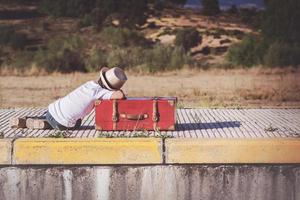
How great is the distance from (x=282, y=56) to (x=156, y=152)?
86.4 ft

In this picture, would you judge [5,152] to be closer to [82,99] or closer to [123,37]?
[82,99]

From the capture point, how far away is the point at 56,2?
48.3 m

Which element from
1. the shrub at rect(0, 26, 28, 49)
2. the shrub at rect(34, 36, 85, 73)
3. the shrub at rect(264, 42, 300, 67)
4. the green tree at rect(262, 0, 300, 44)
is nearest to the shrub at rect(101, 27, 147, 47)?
the shrub at rect(34, 36, 85, 73)

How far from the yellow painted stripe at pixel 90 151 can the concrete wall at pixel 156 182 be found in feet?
0.30

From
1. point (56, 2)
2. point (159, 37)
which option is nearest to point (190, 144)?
point (159, 37)

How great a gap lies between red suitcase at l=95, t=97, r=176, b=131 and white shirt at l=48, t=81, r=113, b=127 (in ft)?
0.42

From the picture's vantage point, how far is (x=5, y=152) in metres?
7.72

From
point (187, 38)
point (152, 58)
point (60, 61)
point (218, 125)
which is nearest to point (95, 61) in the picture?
point (60, 61)

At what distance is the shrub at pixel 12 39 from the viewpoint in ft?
136

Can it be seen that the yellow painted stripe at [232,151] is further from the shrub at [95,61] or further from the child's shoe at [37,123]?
the shrub at [95,61]

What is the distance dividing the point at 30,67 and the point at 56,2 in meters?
17.2

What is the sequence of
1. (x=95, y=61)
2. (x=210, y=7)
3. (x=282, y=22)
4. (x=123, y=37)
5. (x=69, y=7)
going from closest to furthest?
(x=95, y=61) < (x=282, y=22) < (x=123, y=37) < (x=69, y=7) < (x=210, y=7)

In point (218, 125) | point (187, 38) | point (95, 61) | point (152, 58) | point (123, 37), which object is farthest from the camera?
point (123, 37)

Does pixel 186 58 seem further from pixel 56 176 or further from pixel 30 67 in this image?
pixel 56 176
